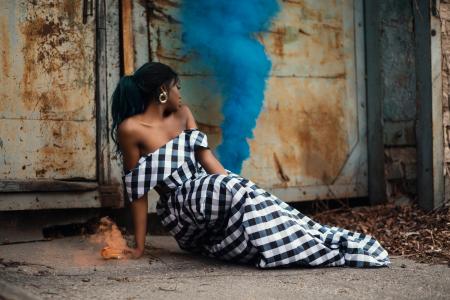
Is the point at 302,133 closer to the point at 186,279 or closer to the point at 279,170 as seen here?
the point at 279,170

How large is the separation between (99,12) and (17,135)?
3.39 ft

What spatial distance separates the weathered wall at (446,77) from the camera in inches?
215

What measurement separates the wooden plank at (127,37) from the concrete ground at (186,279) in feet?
4.49

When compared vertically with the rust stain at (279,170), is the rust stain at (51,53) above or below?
above

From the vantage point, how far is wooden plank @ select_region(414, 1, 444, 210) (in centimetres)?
541

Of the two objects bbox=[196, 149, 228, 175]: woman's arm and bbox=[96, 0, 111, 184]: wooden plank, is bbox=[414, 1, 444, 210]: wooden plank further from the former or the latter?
bbox=[96, 0, 111, 184]: wooden plank

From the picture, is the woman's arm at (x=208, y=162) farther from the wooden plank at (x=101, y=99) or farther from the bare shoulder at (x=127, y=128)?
the wooden plank at (x=101, y=99)

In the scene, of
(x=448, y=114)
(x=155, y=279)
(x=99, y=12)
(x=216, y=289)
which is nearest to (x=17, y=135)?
(x=99, y=12)

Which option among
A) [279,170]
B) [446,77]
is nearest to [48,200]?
[279,170]

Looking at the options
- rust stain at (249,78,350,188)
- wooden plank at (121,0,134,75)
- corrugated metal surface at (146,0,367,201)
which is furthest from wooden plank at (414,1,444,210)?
wooden plank at (121,0,134,75)

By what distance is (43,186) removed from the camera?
14.7 feet

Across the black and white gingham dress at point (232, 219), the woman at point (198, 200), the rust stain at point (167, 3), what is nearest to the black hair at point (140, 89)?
the woman at point (198, 200)

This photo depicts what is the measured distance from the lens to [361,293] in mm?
3172

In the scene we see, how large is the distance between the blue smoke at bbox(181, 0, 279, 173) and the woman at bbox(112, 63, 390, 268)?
1.02m
